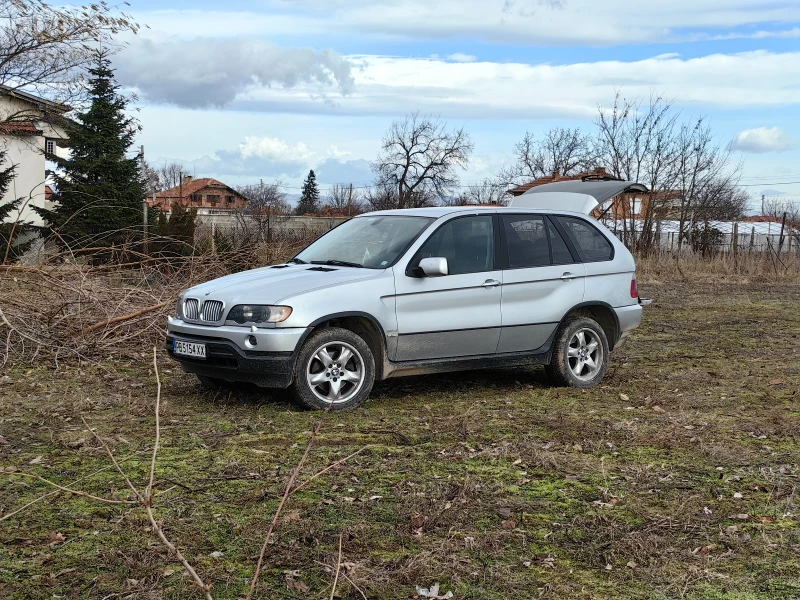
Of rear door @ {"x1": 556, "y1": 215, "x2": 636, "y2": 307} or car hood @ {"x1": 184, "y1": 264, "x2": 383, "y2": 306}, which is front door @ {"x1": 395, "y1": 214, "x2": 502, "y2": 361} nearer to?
car hood @ {"x1": 184, "y1": 264, "x2": 383, "y2": 306}

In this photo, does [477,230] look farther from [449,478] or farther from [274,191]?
[274,191]

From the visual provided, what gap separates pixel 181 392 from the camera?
27.8 feet

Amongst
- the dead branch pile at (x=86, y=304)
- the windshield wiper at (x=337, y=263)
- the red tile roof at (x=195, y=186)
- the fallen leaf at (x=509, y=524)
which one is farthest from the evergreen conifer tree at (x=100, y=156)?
the red tile roof at (x=195, y=186)

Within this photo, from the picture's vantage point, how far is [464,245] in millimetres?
8305

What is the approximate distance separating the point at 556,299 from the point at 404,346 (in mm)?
1692

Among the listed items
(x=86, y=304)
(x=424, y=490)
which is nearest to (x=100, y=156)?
(x=86, y=304)

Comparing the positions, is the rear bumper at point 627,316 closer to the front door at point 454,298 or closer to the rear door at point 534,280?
the rear door at point 534,280

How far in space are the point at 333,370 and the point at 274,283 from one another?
2.79ft

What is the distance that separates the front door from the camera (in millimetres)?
7848

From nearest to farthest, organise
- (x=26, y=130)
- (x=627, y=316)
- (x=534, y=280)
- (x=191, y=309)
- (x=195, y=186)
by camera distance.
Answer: (x=191, y=309)
(x=534, y=280)
(x=627, y=316)
(x=26, y=130)
(x=195, y=186)

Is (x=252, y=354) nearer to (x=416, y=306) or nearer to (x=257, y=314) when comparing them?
(x=257, y=314)

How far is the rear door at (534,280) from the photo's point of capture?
842 centimetres

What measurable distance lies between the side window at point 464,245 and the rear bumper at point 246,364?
5.24 ft

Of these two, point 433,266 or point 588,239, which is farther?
point 588,239
